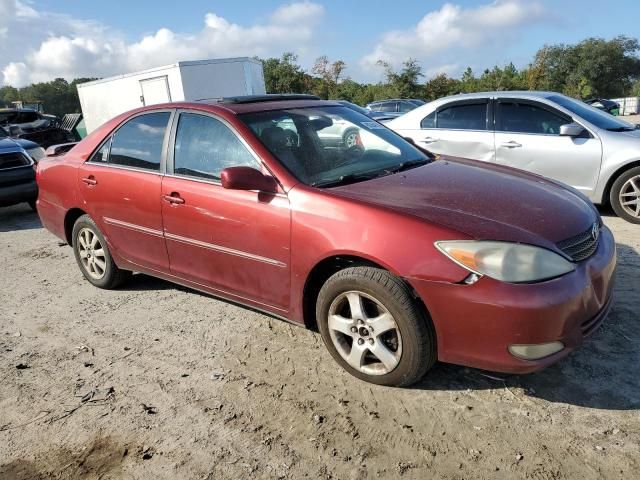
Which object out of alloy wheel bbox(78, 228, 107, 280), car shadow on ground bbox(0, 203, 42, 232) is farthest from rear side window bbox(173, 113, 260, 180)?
car shadow on ground bbox(0, 203, 42, 232)

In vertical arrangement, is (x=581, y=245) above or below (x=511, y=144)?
below

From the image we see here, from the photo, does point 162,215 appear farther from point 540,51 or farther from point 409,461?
point 540,51

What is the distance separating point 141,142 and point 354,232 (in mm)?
2194

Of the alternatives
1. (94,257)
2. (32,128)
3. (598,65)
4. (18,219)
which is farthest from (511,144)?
(598,65)

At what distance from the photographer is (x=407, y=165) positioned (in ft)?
12.3

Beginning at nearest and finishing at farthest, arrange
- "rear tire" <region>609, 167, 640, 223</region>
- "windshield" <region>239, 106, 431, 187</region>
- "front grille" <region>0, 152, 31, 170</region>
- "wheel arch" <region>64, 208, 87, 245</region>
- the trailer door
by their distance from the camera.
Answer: "windshield" <region>239, 106, 431, 187</region> → "wheel arch" <region>64, 208, 87, 245</region> → "rear tire" <region>609, 167, 640, 223</region> → "front grille" <region>0, 152, 31, 170</region> → the trailer door

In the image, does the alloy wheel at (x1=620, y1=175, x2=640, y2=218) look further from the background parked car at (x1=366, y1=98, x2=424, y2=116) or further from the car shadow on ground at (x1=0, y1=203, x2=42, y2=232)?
the background parked car at (x1=366, y1=98, x2=424, y2=116)

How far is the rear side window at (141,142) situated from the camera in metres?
4.00

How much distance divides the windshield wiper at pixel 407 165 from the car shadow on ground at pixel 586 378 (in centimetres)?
131

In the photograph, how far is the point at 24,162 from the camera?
862 centimetres

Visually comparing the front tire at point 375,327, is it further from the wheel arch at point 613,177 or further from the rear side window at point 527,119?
the rear side window at point 527,119

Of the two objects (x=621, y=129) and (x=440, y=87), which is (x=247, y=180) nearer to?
(x=621, y=129)

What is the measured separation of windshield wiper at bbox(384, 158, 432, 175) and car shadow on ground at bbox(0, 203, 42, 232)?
20.7 ft

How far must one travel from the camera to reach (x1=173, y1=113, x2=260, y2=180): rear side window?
3484mm
